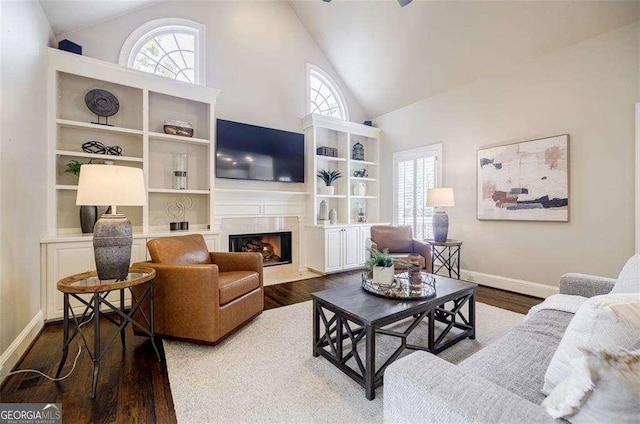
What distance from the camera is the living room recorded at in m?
1.89

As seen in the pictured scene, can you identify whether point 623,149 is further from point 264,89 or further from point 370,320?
point 264,89

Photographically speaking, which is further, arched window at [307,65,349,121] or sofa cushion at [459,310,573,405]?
arched window at [307,65,349,121]

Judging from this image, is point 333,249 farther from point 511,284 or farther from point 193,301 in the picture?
point 193,301

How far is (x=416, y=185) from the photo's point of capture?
485cm

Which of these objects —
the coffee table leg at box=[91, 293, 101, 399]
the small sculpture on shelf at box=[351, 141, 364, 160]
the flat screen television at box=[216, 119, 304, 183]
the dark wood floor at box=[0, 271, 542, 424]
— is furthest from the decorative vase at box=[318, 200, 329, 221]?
the coffee table leg at box=[91, 293, 101, 399]

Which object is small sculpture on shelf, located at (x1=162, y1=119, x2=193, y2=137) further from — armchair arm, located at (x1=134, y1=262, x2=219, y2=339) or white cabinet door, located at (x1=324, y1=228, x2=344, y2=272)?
white cabinet door, located at (x1=324, y1=228, x2=344, y2=272)

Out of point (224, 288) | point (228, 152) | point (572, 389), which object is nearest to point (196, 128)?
point (228, 152)

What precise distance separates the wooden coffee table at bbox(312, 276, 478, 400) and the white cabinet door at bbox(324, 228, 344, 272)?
2.24 meters

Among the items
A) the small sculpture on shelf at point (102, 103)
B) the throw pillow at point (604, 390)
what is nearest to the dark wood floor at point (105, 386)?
the throw pillow at point (604, 390)

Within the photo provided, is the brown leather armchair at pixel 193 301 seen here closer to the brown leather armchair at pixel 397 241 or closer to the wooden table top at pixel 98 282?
the wooden table top at pixel 98 282

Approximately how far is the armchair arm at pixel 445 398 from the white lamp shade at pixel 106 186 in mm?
1916

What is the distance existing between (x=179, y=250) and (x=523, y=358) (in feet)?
8.63

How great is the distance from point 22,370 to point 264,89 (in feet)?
13.7

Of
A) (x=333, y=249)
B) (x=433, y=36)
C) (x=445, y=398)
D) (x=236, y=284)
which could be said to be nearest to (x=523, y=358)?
(x=445, y=398)
